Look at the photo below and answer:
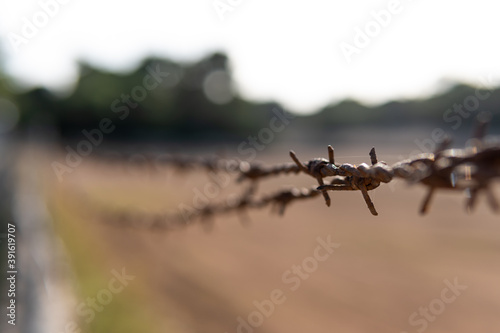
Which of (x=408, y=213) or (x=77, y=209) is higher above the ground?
(x=77, y=209)

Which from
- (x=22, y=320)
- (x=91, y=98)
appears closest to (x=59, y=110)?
(x=91, y=98)

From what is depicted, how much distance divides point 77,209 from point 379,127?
37.6 metres

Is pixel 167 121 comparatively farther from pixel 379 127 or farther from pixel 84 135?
pixel 379 127

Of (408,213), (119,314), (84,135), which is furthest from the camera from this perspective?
(84,135)

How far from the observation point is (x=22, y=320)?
2.68 metres

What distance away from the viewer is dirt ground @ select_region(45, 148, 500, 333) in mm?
5367

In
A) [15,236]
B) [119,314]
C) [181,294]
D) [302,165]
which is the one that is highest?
[302,165]

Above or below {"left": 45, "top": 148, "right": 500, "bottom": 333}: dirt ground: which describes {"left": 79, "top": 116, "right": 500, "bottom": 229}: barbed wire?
above

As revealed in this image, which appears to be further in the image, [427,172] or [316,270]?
[316,270]

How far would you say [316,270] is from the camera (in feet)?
23.4

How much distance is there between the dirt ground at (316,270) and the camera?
5.37 m

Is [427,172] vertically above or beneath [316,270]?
above

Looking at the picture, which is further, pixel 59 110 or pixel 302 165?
pixel 59 110

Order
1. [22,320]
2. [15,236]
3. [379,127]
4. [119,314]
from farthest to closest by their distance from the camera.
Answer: [379,127], [119,314], [15,236], [22,320]
